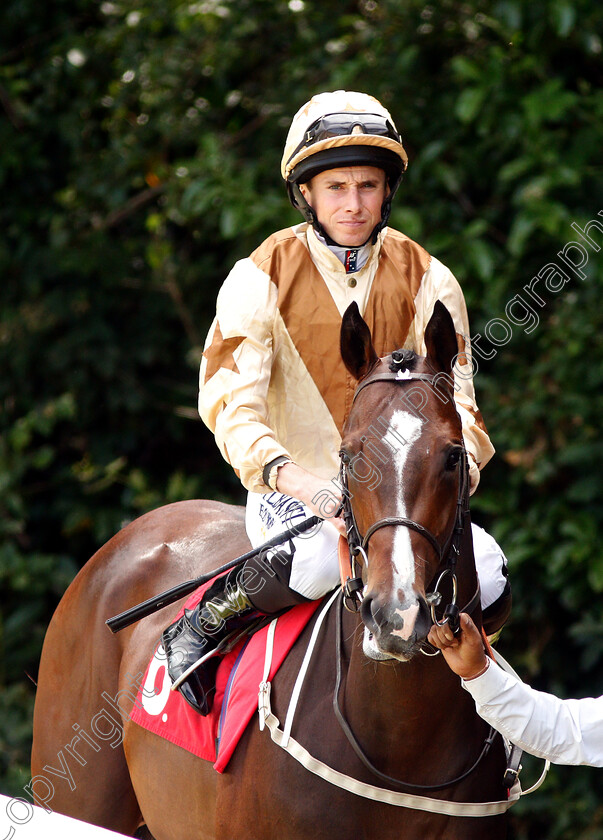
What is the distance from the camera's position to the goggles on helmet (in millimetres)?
2639

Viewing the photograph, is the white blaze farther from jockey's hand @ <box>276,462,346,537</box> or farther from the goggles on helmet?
the goggles on helmet

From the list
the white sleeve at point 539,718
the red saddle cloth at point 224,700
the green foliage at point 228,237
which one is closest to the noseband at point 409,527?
the white sleeve at point 539,718

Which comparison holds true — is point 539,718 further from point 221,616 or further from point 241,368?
point 241,368

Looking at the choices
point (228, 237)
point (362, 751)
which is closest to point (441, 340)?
point (362, 751)

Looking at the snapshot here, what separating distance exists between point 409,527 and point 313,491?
0.44 meters

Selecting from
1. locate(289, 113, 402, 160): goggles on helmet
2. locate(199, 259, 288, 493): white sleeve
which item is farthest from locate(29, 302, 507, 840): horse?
locate(289, 113, 402, 160): goggles on helmet

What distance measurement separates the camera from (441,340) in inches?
88.6

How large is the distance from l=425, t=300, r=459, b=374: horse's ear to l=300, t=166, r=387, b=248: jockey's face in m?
0.53

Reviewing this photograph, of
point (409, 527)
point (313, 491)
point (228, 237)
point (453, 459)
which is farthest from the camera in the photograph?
point (228, 237)

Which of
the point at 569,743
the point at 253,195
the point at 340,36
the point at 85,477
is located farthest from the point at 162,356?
the point at 569,743

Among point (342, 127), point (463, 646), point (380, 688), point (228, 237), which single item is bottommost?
point (228, 237)

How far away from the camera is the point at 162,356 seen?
22.1 ft

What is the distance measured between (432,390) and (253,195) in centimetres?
366

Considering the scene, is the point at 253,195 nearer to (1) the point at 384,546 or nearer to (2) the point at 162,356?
(2) the point at 162,356
